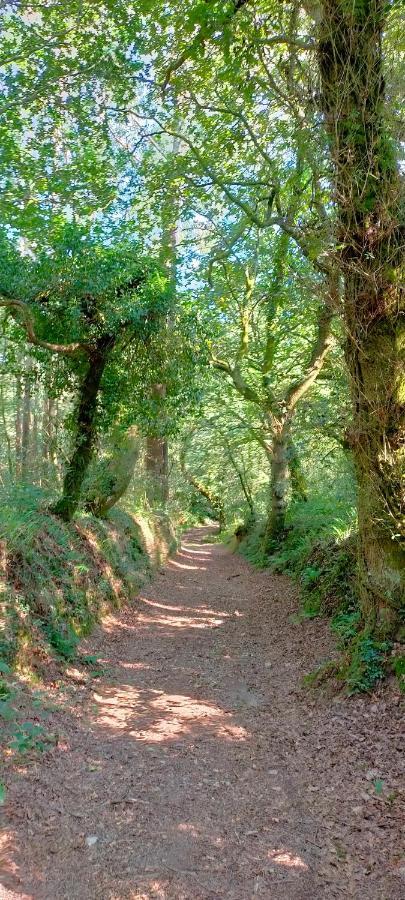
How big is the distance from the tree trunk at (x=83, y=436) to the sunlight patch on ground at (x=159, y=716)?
3.94 metres

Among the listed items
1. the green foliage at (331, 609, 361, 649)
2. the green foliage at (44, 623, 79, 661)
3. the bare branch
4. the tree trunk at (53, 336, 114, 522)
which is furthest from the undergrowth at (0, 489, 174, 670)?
the green foliage at (331, 609, 361, 649)

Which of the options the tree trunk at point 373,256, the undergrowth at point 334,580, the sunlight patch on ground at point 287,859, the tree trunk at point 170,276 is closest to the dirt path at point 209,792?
the sunlight patch on ground at point 287,859

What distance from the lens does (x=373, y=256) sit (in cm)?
577

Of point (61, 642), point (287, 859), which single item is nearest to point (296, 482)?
point (61, 642)

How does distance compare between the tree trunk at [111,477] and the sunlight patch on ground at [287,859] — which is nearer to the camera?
the sunlight patch on ground at [287,859]

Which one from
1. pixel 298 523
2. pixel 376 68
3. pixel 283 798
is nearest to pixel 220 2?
pixel 376 68

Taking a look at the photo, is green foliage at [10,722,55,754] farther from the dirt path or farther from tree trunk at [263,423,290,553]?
tree trunk at [263,423,290,553]

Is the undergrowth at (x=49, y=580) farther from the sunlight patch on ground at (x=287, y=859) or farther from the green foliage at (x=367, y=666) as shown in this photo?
the green foliage at (x=367, y=666)

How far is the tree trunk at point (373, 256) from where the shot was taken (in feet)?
18.9

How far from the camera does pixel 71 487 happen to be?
32.6 feet

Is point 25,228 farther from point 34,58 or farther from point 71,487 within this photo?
point 71,487

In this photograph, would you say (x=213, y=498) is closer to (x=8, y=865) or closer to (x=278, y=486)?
(x=278, y=486)

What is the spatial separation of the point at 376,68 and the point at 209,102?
7.05m

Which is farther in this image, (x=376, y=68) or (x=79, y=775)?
(x=376, y=68)
